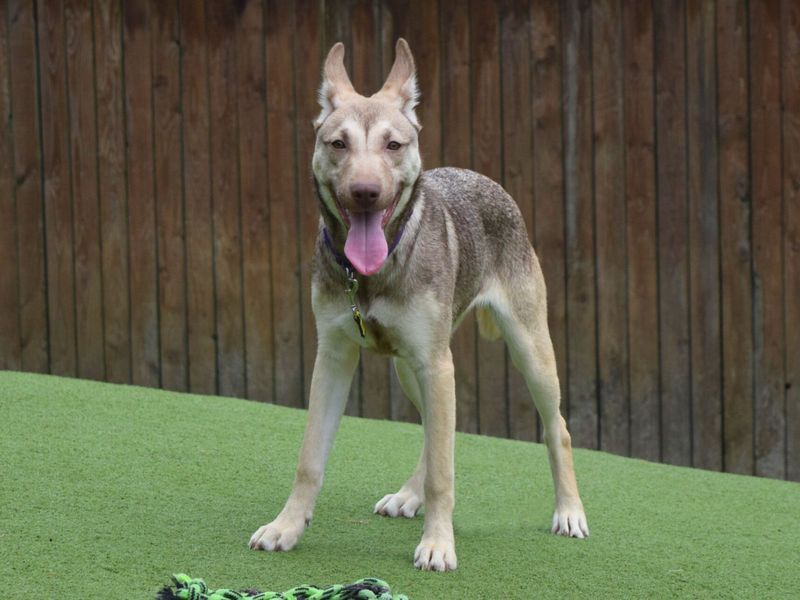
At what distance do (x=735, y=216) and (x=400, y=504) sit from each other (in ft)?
11.1

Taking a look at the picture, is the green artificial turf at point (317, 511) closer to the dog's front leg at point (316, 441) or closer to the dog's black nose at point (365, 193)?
the dog's front leg at point (316, 441)

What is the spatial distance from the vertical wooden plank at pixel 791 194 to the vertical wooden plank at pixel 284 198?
300cm

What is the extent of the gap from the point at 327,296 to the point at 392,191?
538 mm

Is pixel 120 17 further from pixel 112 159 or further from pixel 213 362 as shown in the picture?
pixel 213 362

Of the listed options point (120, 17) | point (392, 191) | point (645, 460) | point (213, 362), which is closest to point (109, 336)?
point (213, 362)

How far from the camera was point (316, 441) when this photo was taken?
5.12 metres

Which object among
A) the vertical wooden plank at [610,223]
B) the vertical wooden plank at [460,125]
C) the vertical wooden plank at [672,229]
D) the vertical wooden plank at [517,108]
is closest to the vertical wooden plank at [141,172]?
the vertical wooden plank at [460,125]

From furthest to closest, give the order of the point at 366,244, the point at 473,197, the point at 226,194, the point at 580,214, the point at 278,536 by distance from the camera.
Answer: the point at 226,194 < the point at 580,214 < the point at 473,197 < the point at 278,536 < the point at 366,244

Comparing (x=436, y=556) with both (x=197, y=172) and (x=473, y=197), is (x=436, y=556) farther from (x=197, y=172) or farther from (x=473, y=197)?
(x=197, y=172)

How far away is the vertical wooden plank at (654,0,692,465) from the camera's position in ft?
26.5

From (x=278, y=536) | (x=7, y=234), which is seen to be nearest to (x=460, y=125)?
(x=7, y=234)

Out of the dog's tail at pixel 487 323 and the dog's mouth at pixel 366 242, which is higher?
the dog's mouth at pixel 366 242

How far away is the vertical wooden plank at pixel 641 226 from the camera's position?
26.6ft

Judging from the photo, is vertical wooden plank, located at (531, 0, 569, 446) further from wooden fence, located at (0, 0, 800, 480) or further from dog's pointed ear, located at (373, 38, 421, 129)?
dog's pointed ear, located at (373, 38, 421, 129)
